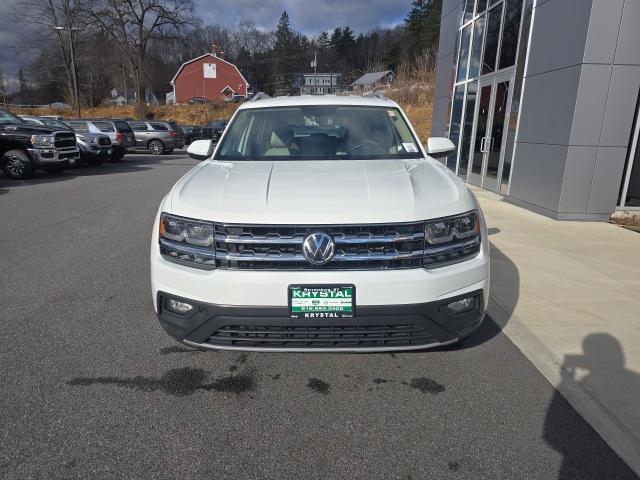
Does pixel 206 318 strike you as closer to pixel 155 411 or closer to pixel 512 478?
pixel 155 411

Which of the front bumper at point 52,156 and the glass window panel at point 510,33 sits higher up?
the glass window panel at point 510,33

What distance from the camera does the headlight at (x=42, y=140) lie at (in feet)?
42.9

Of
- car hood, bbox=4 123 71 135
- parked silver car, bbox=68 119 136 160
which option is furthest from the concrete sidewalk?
parked silver car, bbox=68 119 136 160

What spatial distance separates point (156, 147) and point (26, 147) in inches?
500

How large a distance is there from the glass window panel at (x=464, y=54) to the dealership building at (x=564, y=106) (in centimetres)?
172

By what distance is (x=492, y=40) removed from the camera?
10.9m

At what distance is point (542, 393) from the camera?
9.24ft

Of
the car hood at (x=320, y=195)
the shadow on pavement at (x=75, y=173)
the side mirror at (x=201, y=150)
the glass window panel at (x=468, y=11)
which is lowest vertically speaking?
the shadow on pavement at (x=75, y=173)

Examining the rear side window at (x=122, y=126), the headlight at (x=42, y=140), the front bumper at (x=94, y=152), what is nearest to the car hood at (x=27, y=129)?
the headlight at (x=42, y=140)

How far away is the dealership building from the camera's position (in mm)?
7066

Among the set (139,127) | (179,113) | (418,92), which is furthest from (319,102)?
(179,113)

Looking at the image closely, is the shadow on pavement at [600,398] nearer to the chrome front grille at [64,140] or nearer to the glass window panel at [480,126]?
the glass window panel at [480,126]

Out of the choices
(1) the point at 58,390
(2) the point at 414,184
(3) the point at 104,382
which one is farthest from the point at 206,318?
(2) the point at 414,184

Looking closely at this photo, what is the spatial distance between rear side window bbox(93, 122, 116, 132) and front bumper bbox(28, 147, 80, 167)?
585 centimetres
